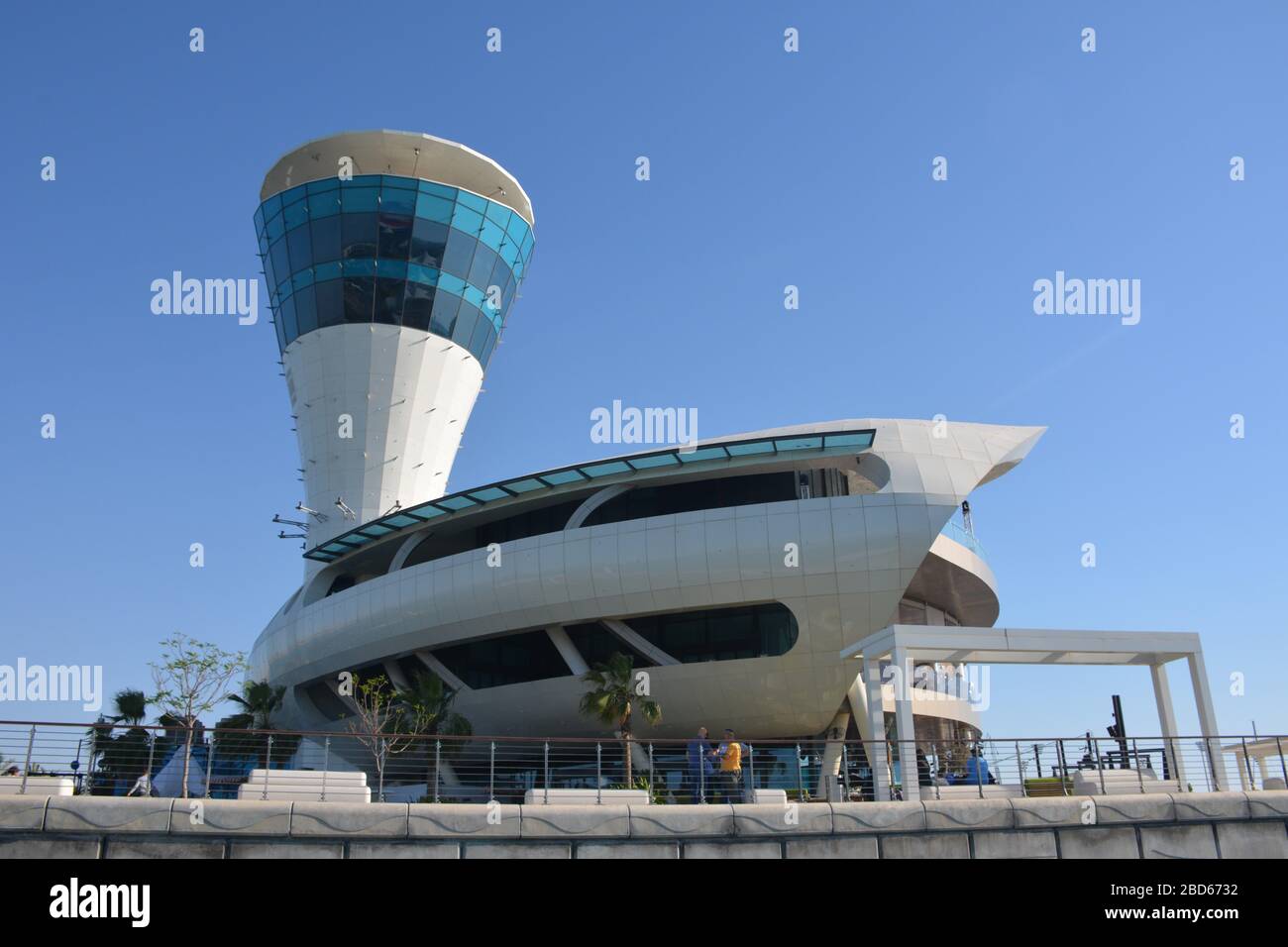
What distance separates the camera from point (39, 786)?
46.1 feet

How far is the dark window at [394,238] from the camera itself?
4709 centimetres

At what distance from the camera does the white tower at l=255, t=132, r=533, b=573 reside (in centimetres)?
4688

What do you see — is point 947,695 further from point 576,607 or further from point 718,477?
point 576,607

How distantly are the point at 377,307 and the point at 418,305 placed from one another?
173cm

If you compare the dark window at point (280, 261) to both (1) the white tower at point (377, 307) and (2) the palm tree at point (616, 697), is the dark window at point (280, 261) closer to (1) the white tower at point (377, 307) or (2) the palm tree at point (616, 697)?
(1) the white tower at point (377, 307)

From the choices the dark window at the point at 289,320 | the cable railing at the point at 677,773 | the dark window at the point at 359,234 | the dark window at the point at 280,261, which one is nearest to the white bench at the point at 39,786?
the cable railing at the point at 677,773

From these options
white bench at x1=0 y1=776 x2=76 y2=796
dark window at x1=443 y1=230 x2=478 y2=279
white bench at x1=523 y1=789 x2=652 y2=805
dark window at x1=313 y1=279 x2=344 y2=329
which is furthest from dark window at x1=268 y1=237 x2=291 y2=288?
white bench at x1=523 y1=789 x2=652 y2=805

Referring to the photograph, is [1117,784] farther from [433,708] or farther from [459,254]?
[459,254]

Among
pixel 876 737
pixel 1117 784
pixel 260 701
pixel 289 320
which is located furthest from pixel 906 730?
pixel 289 320

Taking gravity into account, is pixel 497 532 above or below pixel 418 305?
below

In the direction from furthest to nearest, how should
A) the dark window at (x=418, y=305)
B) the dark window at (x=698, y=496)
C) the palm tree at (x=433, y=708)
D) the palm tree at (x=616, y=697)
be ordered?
the dark window at (x=418, y=305) < the dark window at (x=698, y=496) < the palm tree at (x=433, y=708) < the palm tree at (x=616, y=697)

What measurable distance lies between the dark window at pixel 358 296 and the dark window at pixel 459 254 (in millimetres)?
3400
